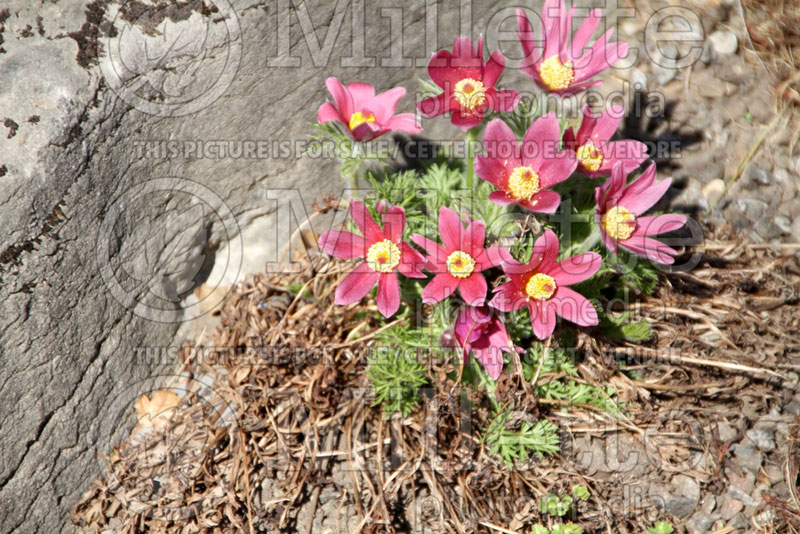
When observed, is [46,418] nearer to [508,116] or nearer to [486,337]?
[486,337]

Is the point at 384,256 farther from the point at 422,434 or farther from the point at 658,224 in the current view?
the point at 658,224

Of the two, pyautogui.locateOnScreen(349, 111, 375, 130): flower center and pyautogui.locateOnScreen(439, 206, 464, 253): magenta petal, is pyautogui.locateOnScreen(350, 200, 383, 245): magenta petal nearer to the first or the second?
pyautogui.locateOnScreen(439, 206, 464, 253): magenta petal

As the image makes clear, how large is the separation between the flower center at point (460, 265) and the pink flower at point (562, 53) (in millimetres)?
675

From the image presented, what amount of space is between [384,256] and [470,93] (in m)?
0.64

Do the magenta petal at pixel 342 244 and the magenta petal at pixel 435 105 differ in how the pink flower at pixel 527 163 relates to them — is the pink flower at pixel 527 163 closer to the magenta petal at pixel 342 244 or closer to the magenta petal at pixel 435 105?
the magenta petal at pixel 435 105

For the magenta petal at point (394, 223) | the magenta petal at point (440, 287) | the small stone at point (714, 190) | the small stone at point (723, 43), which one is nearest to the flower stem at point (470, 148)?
the magenta petal at point (394, 223)

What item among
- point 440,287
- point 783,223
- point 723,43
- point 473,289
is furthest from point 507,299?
point 723,43

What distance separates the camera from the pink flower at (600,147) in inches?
86.0

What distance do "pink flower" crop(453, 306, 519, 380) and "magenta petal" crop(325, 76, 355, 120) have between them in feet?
2.70

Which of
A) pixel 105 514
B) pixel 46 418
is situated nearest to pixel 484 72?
pixel 46 418

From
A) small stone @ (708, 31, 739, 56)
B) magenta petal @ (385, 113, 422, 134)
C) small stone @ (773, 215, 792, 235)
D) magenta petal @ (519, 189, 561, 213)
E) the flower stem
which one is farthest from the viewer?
small stone @ (708, 31, 739, 56)

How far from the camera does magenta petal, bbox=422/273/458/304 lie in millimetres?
1994

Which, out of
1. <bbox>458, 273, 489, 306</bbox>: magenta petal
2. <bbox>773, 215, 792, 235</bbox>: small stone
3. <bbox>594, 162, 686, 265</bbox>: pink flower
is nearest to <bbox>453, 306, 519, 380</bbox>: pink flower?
<bbox>458, 273, 489, 306</bbox>: magenta petal

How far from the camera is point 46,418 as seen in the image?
7.24 ft
